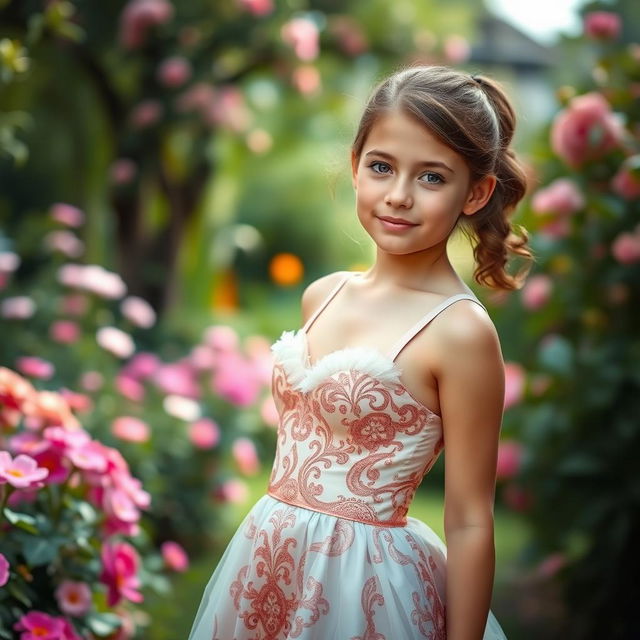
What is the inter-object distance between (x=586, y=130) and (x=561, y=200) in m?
0.28

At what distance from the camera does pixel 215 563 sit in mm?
4547

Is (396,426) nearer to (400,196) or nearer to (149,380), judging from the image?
(400,196)

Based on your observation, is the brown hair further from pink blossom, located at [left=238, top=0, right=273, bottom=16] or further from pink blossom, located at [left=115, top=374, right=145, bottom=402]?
pink blossom, located at [left=238, top=0, right=273, bottom=16]

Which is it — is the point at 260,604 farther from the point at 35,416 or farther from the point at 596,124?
the point at 596,124

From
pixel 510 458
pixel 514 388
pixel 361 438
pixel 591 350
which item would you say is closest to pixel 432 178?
pixel 361 438

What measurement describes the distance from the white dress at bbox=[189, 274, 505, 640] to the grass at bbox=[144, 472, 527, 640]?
1271 millimetres

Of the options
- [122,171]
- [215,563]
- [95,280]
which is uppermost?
[122,171]

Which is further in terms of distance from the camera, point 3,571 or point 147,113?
point 147,113

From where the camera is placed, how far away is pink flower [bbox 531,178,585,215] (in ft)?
10.8

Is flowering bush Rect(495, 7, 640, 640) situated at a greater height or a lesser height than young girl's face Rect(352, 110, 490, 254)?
lesser

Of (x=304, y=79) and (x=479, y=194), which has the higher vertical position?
(x=304, y=79)

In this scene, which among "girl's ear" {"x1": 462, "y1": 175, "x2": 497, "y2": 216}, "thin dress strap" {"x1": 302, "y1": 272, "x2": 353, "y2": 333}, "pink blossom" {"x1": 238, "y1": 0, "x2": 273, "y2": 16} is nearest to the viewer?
"girl's ear" {"x1": 462, "y1": 175, "x2": 497, "y2": 216}

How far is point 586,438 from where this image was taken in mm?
3467

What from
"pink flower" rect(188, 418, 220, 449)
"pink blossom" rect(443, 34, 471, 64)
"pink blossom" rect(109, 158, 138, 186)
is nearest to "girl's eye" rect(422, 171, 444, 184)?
"pink flower" rect(188, 418, 220, 449)
